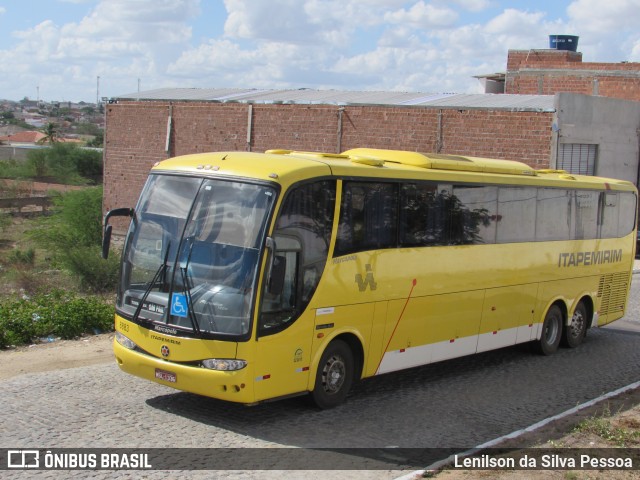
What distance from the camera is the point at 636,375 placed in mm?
13047

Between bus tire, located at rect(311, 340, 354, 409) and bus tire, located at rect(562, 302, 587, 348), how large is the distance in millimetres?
6248

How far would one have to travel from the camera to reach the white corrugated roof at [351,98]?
23786 millimetres

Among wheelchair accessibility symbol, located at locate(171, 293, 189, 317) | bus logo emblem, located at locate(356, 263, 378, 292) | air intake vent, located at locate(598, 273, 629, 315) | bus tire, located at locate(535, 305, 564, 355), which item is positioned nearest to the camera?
wheelchair accessibility symbol, located at locate(171, 293, 189, 317)

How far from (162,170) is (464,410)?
4.82 m

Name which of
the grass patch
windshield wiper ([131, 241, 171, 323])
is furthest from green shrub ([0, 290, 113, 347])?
the grass patch

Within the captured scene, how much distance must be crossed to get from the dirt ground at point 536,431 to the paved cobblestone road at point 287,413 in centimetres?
50

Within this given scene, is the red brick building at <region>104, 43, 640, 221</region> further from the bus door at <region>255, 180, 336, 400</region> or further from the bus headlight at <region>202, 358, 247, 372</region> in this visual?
the bus headlight at <region>202, 358, 247, 372</region>

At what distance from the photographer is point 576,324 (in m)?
15.4

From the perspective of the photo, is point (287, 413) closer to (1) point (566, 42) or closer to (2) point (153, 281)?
(2) point (153, 281)

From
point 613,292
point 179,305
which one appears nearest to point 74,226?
point 613,292

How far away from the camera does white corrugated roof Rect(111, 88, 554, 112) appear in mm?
23786

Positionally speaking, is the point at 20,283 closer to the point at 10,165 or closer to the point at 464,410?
the point at 464,410

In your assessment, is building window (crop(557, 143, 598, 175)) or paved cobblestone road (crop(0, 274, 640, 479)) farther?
building window (crop(557, 143, 598, 175))

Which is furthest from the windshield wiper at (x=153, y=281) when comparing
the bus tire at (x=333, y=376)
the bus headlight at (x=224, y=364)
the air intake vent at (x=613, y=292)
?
the air intake vent at (x=613, y=292)
